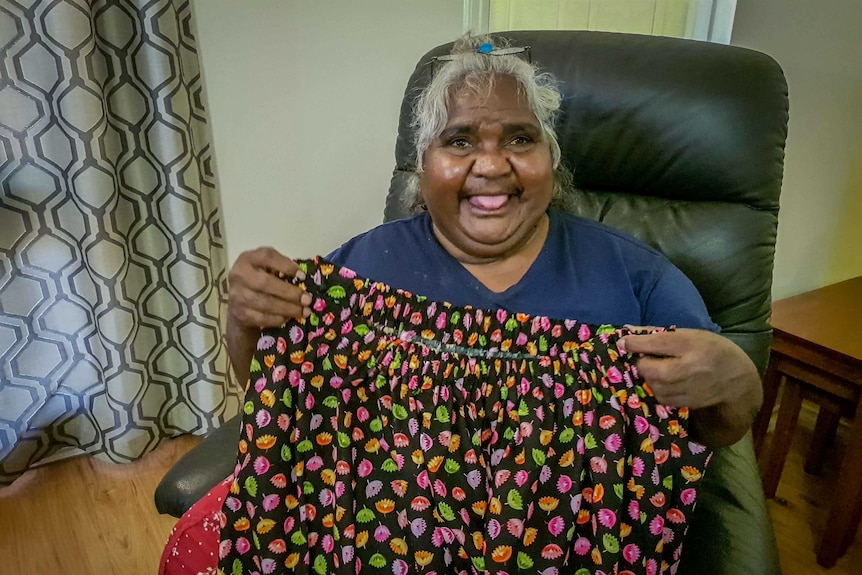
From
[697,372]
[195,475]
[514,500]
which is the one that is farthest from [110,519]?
[697,372]

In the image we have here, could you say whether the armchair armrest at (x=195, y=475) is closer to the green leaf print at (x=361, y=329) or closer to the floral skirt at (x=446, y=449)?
the floral skirt at (x=446, y=449)

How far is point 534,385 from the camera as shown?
0.94 meters

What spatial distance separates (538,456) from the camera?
2.99ft

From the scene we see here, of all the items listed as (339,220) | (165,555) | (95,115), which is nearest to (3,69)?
(95,115)

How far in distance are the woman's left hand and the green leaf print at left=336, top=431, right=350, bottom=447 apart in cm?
40

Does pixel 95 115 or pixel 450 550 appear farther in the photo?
pixel 95 115

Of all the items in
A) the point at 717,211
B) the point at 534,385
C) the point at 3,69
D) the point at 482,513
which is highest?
the point at 3,69

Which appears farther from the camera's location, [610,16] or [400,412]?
[610,16]

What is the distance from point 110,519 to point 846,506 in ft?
6.18

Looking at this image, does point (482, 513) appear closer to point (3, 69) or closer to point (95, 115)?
point (95, 115)

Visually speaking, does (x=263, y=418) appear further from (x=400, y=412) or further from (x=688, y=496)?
(x=688, y=496)

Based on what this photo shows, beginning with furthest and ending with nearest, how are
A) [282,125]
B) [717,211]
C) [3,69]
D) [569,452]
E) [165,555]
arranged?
[282,125]
[3,69]
[717,211]
[165,555]
[569,452]

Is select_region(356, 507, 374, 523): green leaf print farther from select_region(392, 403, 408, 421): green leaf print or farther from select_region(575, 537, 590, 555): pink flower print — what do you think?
select_region(575, 537, 590, 555): pink flower print

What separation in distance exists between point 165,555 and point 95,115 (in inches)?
42.0
